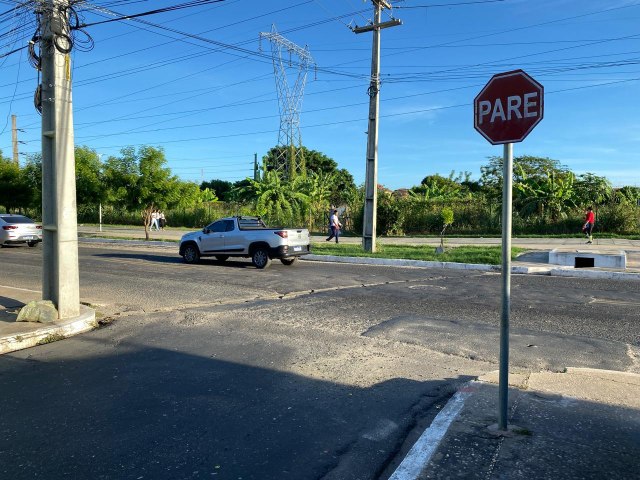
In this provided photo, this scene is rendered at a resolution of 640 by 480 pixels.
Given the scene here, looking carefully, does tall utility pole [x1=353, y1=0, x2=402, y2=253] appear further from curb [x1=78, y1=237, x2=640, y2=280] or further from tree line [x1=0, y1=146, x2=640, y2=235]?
tree line [x1=0, y1=146, x2=640, y2=235]

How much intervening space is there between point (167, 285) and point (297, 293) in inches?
130

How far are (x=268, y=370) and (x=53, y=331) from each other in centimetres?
359

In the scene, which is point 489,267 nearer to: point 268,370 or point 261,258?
point 261,258

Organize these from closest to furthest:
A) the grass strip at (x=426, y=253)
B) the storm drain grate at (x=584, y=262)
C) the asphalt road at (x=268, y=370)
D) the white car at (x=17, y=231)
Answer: the asphalt road at (x=268, y=370) < the storm drain grate at (x=584, y=262) < the grass strip at (x=426, y=253) < the white car at (x=17, y=231)

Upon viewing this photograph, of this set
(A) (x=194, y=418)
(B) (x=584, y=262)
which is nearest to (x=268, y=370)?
(A) (x=194, y=418)

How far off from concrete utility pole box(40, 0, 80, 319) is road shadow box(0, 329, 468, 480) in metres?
1.86

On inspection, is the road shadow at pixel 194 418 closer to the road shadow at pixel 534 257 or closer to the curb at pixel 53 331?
the curb at pixel 53 331

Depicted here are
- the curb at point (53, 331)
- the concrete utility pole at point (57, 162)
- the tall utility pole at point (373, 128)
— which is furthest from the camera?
the tall utility pole at point (373, 128)

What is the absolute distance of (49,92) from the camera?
26.5 feet

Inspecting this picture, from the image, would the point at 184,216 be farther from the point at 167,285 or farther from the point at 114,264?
the point at 167,285

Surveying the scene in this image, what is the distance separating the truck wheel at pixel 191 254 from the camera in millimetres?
17705

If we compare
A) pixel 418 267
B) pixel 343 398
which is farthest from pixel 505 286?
pixel 418 267

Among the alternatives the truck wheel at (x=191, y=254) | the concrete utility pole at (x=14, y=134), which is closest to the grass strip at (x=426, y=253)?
the truck wheel at (x=191, y=254)

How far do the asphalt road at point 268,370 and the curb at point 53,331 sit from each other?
28 centimetres
